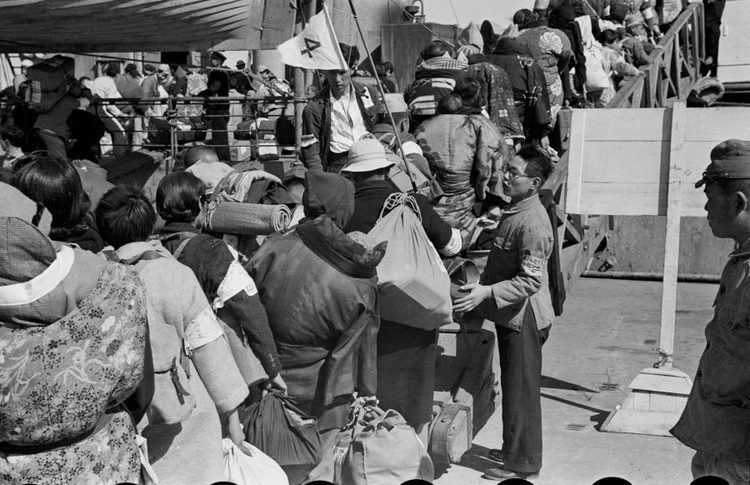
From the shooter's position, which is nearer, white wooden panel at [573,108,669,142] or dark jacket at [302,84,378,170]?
white wooden panel at [573,108,669,142]

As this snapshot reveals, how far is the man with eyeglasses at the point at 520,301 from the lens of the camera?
5926 millimetres

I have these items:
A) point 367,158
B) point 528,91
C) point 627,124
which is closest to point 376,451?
point 367,158

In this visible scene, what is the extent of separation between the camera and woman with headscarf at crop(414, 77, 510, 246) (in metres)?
8.11

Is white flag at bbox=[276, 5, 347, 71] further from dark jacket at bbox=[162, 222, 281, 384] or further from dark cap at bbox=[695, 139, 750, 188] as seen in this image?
dark cap at bbox=[695, 139, 750, 188]

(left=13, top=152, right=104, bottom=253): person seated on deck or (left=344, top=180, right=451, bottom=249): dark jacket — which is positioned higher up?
(left=13, top=152, right=104, bottom=253): person seated on deck

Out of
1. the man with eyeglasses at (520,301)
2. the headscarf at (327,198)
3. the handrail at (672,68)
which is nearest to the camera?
the headscarf at (327,198)

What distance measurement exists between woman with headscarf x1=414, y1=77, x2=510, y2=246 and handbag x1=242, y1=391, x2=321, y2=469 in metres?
3.49

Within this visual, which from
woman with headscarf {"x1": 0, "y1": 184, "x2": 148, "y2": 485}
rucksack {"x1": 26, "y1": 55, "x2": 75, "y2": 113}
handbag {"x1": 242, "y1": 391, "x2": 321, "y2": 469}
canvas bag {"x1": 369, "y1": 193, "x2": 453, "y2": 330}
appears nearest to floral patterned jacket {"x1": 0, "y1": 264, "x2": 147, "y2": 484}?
woman with headscarf {"x1": 0, "y1": 184, "x2": 148, "y2": 485}

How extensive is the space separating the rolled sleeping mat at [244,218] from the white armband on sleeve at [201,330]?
1059 millimetres

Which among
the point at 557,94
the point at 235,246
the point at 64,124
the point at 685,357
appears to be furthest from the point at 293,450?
the point at 64,124

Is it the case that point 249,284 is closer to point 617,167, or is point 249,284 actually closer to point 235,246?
point 235,246

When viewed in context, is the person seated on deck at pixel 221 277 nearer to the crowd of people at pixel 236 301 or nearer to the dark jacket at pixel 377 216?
the crowd of people at pixel 236 301

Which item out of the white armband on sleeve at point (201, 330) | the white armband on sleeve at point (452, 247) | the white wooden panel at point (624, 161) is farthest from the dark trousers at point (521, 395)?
the white armband on sleeve at point (201, 330)

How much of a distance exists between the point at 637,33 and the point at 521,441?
10.1 meters
